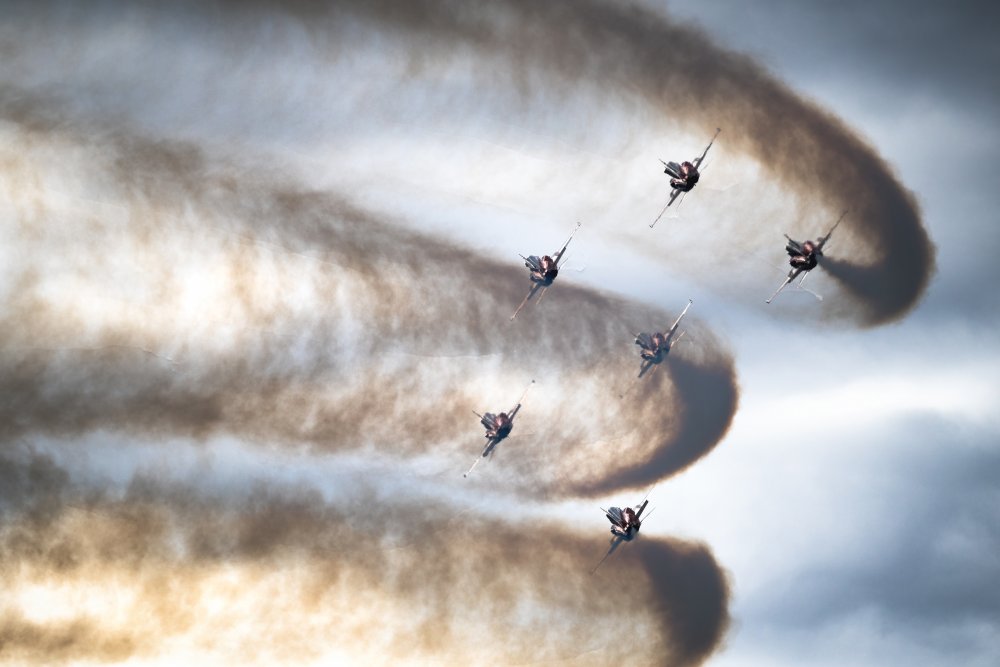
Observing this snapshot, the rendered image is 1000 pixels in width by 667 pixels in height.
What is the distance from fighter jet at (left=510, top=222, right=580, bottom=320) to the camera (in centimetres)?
2528

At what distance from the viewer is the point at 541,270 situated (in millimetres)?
25375

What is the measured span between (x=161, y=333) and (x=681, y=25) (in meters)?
20.8

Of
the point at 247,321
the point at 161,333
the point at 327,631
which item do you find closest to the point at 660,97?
the point at 247,321

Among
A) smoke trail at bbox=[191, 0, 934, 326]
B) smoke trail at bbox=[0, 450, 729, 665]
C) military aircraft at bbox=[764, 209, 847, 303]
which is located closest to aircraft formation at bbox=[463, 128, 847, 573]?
military aircraft at bbox=[764, 209, 847, 303]

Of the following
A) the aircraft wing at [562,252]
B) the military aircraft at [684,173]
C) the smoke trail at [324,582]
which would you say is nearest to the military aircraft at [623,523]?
the smoke trail at [324,582]

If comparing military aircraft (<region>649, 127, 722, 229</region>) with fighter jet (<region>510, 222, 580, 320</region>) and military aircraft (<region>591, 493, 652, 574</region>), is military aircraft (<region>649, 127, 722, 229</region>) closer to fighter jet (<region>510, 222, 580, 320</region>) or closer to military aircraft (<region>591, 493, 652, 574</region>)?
fighter jet (<region>510, 222, 580, 320</region>)

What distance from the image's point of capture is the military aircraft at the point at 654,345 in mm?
26172

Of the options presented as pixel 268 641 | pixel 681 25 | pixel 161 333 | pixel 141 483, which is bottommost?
pixel 268 641

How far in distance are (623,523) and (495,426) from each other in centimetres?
596

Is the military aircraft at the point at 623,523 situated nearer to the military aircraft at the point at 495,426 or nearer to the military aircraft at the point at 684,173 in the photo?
the military aircraft at the point at 495,426

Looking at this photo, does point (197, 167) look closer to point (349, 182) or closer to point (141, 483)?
point (349, 182)

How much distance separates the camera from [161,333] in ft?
75.1

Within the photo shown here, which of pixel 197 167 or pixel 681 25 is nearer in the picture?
pixel 197 167

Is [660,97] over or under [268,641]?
over
